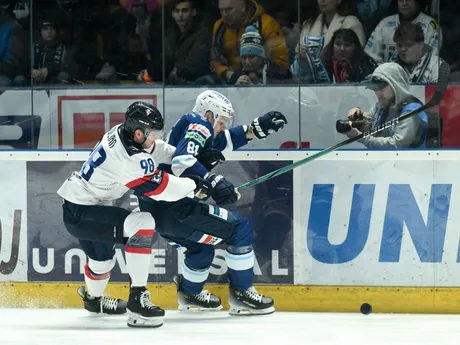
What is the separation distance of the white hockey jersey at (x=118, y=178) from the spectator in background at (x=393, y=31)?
128 centimetres

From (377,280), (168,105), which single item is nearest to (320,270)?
(377,280)

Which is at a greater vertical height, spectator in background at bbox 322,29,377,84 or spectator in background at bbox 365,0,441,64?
spectator in background at bbox 365,0,441,64

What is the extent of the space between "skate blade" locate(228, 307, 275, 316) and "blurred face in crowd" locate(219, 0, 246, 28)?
1.48m

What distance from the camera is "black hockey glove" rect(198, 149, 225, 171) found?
593 cm

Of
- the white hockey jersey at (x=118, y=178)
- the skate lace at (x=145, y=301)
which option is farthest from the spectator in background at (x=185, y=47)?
the skate lace at (x=145, y=301)

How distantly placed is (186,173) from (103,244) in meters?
0.57

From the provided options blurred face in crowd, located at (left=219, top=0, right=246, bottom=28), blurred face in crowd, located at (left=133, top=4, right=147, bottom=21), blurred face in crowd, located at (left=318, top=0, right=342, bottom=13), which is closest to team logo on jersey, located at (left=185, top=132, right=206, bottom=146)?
blurred face in crowd, located at (left=219, top=0, right=246, bottom=28)

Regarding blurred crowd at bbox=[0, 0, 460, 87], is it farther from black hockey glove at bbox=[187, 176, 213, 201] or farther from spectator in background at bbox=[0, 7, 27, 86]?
black hockey glove at bbox=[187, 176, 213, 201]

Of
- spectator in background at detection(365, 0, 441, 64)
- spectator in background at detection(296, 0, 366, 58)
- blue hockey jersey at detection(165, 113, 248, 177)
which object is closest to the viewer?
blue hockey jersey at detection(165, 113, 248, 177)

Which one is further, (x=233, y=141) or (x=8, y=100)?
(x=8, y=100)

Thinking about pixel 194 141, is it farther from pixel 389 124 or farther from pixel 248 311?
pixel 389 124

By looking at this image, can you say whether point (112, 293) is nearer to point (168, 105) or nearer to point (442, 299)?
point (168, 105)

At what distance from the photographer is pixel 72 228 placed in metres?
5.82

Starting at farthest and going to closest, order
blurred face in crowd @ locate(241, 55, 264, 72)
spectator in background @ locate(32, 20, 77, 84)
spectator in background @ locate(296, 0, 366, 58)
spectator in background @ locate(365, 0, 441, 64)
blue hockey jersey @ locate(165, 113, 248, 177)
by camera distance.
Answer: spectator in background @ locate(32, 20, 77, 84) < blurred face in crowd @ locate(241, 55, 264, 72) < spectator in background @ locate(296, 0, 366, 58) < spectator in background @ locate(365, 0, 441, 64) < blue hockey jersey @ locate(165, 113, 248, 177)
